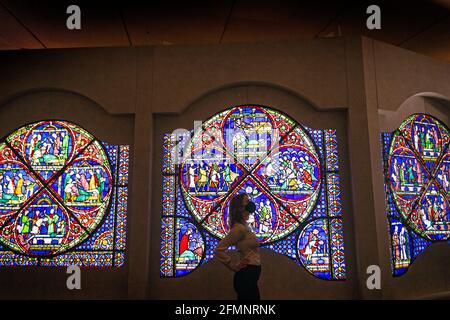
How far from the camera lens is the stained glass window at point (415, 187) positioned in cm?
432

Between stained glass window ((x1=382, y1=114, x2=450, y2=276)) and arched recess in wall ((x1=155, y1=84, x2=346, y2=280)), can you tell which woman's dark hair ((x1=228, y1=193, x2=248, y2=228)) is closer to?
arched recess in wall ((x1=155, y1=84, x2=346, y2=280))

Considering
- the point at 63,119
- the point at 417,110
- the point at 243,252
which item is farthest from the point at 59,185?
the point at 417,110

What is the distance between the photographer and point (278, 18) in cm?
444

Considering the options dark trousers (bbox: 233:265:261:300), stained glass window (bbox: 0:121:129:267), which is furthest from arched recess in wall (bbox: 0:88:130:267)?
dark trousers (bbox: 233:265:261:300)

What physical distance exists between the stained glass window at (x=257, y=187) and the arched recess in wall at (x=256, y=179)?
1 cm

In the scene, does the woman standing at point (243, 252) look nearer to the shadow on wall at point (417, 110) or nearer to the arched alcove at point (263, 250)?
the arched alcove at point (263, 250)

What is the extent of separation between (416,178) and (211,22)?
10.2 ft

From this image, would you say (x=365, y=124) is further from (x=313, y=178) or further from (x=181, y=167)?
(x=181, y=167)

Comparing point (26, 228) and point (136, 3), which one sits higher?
point (136, 3)

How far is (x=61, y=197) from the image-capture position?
168 inches

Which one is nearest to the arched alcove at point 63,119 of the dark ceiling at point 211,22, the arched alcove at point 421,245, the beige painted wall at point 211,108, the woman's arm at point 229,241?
the beige painted wall at point 211,108

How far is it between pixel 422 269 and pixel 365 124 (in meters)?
1.84

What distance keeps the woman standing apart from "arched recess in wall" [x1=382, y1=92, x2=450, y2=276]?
2.23m

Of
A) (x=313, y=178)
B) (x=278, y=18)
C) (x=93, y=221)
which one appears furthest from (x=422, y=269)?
(x=93, y=221)
